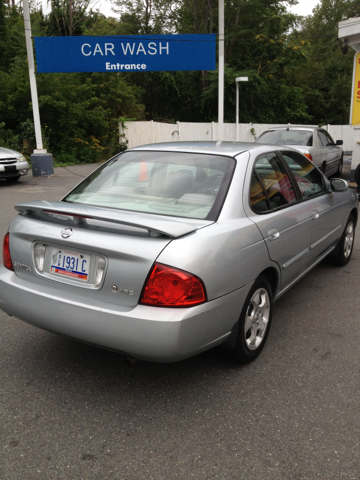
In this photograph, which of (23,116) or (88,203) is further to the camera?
(23,116)

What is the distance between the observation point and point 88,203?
11.1ft

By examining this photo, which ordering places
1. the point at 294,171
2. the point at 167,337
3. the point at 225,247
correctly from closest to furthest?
the point at 167,337
the point at 225,247
the point at 294,171

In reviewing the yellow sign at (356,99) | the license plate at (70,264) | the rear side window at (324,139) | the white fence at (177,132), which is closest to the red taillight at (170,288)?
the license plate at (70,264)

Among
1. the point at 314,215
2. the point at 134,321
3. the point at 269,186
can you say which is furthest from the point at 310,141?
the point at 134,321

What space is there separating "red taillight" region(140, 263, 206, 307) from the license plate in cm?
42

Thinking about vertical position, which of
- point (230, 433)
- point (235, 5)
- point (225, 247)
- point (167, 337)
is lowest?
point (230, 433)

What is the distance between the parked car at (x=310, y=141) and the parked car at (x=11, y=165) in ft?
21.3

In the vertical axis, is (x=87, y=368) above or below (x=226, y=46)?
below

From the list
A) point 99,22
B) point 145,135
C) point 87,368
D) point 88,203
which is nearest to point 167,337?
point 87,368

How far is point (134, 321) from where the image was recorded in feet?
8.23

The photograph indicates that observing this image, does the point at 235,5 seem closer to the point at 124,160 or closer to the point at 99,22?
the point at 99,22

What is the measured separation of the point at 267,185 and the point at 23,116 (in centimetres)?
1812

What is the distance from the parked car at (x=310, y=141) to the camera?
11.0 m

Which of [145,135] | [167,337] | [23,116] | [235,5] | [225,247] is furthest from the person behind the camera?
[235,5]
